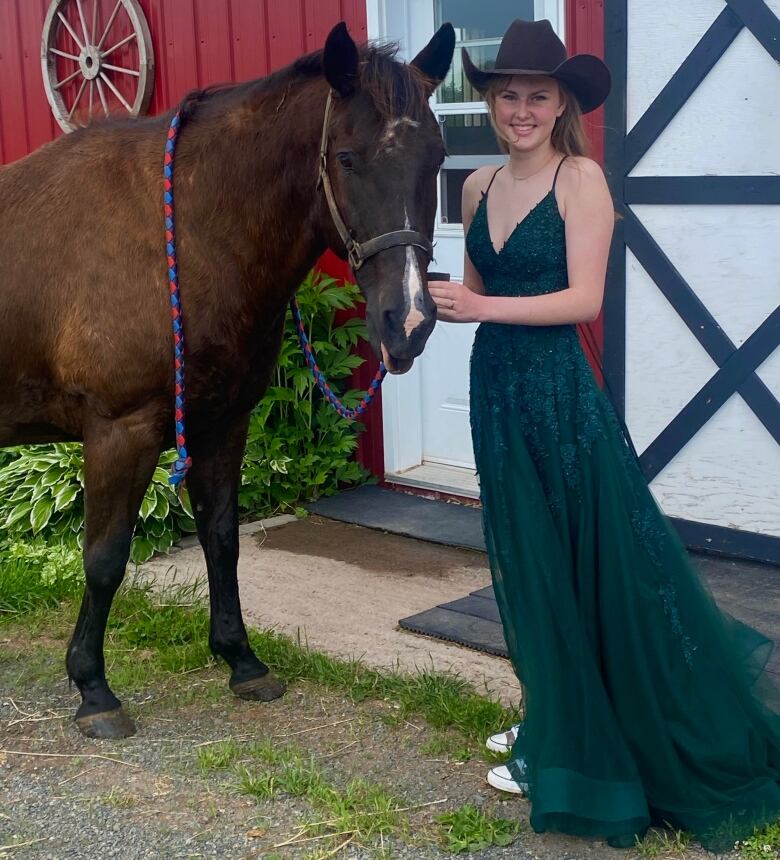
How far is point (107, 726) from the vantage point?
3.42 metres

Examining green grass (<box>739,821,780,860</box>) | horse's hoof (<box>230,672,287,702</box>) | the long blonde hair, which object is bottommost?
horse's hoof (<box>230,672,287,702</box>)

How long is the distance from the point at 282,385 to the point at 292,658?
2.20 m

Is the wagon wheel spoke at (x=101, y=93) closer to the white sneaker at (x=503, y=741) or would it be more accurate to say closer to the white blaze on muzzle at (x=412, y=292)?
the white blaze on muzzle at (x=412, y=292)

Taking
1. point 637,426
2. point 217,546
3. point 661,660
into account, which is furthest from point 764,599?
point 217,546

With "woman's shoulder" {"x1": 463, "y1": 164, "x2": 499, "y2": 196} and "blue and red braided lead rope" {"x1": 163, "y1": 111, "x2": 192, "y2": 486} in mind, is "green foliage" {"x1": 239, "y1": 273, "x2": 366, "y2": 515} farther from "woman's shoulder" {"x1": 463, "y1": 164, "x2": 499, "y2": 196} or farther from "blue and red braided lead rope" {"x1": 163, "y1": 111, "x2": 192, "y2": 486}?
"woman's shoulder" {"x1": 463, "y1": 164, "x2": 499, "y2": 196}

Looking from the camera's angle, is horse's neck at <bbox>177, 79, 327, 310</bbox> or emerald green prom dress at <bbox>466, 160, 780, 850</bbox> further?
horse's neck at <bbox>177, 79, 327, 310</bbox>

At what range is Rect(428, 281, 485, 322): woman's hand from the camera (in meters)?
2.65

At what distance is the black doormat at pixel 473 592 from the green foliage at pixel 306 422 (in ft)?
0.51

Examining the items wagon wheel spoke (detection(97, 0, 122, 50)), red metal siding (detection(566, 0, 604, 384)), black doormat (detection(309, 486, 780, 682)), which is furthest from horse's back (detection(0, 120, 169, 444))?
wagon wheel spoke (detection(97, 0, 122, 50))

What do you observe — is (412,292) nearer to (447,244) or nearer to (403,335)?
(403,335)

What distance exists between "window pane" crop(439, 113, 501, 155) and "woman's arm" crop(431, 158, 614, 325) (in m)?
2.74

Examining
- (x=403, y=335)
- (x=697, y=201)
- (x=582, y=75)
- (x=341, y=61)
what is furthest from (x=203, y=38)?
(x=403, y=335)

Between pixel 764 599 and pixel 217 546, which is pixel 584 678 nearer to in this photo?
pixel 217 546

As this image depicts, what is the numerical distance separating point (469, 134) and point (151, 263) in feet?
8.75
